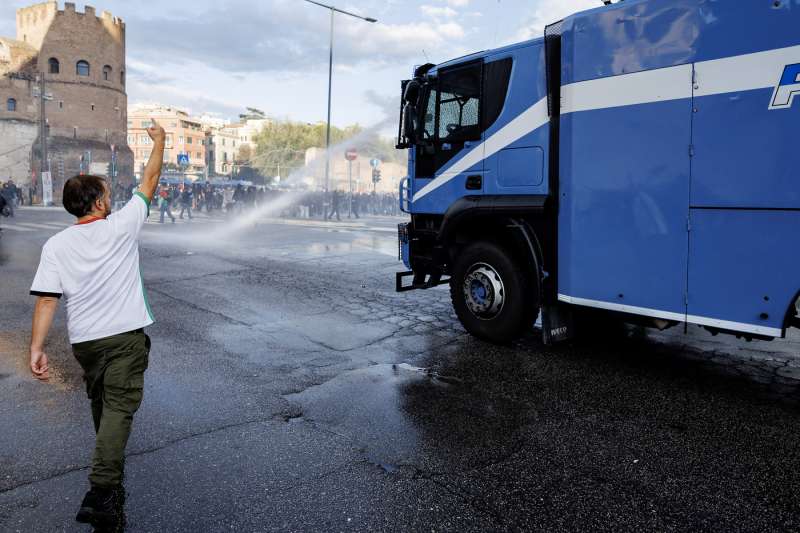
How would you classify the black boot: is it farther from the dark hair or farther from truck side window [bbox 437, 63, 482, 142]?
truck side window [bbox 437, 63, 482, 142]

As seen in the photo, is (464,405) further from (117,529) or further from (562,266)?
(117,529)

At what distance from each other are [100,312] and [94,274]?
18 cm

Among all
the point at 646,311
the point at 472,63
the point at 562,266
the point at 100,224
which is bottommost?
the point at 646,311

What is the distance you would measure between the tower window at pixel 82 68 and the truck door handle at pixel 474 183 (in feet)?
184

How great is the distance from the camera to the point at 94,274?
2656 mm

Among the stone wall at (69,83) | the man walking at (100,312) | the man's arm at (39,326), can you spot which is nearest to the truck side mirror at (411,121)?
the man walking at (100,312)

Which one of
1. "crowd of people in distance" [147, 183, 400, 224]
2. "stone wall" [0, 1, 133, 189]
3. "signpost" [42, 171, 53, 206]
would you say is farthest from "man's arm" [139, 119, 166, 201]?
"stone wall" [0, 1, 133, 189]

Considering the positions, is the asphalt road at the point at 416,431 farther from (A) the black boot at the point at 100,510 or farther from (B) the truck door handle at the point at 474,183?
(B) the truck door handle at the point at 474,183

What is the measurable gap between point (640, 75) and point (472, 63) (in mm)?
1911

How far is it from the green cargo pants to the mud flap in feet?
11.4

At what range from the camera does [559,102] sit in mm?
4934

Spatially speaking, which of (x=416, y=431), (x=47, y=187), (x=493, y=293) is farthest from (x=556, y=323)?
(x=47, y=187)

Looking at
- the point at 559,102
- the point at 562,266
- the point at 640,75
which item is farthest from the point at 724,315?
the point at 559,102

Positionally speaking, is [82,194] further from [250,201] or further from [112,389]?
[250,201]
